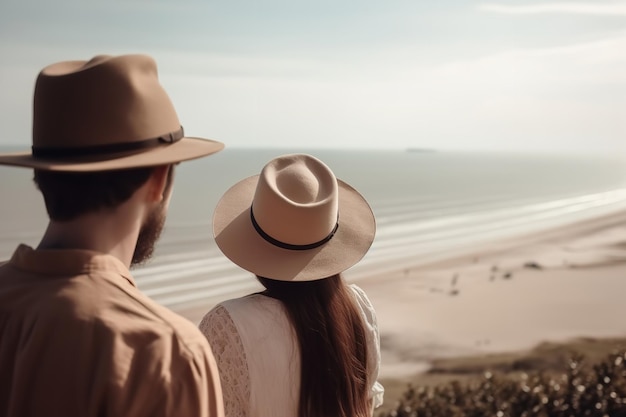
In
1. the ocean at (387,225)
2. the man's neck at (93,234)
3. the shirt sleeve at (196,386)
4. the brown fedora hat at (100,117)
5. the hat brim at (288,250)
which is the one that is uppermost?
the brown fedora hat at (100,117)

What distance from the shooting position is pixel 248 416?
240 centimetres

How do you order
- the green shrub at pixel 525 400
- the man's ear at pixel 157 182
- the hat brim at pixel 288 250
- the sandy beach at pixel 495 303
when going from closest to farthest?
1. the man's ear at pixel 157 182
2. the hat brim at pixel 288 250
3. the green shrub at pixel 525 400
4. the sandy beach at pixel 495 303

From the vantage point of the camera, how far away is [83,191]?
1.56m

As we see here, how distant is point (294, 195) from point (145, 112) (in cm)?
111

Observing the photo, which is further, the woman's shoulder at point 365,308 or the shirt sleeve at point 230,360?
the woman's shoulder at point 365,308

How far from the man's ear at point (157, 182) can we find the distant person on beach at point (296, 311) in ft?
2.77

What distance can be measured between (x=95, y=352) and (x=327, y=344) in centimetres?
111

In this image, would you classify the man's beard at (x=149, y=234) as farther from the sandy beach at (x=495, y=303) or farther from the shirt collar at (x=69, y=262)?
the sandy beach at (x=495, y=303)

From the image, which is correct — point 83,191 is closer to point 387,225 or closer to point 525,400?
point 525,400

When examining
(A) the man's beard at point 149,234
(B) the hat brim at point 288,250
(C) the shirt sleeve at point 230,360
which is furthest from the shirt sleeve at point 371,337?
(A) the man's beard at point 149,234

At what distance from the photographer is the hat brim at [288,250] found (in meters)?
2.53

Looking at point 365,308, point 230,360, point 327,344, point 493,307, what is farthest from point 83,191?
point 493,307

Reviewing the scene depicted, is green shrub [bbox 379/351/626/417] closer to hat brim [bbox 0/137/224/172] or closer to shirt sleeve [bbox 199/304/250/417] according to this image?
shirt sleeve [bbox 199/304/250/417]

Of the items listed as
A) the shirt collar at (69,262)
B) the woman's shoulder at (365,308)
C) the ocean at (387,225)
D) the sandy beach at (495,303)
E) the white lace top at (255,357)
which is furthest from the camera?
the ocean at (387,225)
